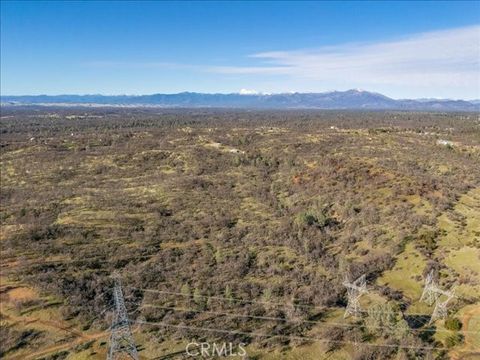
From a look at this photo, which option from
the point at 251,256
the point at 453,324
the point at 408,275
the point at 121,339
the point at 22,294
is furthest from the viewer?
the point at 251,256

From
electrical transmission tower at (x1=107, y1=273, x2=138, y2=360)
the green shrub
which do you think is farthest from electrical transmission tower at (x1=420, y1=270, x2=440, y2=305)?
electrical transmission tower at (x1=107, y1=273, x2=138, y2=360)

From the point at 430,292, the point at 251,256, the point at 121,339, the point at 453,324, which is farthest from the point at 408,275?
the point at 121,339

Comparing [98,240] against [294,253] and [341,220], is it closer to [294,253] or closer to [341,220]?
[294,253]

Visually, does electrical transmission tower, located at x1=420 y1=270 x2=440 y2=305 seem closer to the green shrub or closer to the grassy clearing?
the grassy clearing

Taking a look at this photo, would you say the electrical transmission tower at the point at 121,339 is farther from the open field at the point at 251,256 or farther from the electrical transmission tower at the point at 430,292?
the electrical transmission tower at the point at 430,292

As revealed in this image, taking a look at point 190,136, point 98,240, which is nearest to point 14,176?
point 98,240

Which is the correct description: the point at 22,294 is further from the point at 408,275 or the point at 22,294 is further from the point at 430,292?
the point at 408,275

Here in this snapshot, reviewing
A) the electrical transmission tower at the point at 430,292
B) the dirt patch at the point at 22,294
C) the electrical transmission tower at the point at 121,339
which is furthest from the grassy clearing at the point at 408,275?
the dirt patch at the point at 22,294
